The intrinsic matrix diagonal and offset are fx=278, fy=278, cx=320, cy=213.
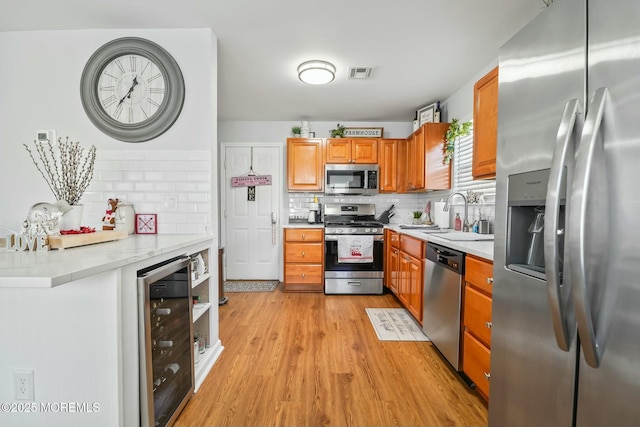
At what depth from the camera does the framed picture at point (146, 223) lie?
81.5 inches

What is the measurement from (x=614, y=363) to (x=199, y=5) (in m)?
2.53

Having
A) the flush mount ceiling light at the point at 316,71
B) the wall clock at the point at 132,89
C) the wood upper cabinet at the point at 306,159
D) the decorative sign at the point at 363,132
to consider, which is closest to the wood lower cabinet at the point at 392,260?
the wood upper cabinet at the point at 306,159

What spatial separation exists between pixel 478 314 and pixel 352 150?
2.77 m

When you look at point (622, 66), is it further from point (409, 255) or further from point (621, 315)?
point (409, 255)

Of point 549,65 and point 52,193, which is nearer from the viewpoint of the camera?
point 549,65

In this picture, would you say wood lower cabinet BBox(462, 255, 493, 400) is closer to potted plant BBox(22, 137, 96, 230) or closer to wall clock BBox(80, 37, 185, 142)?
wall clock BBox(80, 37, 185, 142)

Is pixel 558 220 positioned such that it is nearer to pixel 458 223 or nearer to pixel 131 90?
pixel 458 223

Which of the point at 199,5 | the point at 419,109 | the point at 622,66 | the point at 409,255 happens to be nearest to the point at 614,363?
the point at 622,66

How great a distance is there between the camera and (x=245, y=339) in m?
2.38

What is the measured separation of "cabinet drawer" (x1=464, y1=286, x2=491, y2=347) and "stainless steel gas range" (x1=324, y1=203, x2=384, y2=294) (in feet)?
6.06

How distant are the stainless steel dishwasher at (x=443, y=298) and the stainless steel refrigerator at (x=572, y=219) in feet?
2.48

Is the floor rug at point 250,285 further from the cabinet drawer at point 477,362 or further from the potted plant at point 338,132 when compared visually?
the cabinet drawer at point 477,362

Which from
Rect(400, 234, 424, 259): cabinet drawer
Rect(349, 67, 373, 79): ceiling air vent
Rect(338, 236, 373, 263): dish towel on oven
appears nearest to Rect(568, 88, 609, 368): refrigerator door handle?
Rect(400, 234, 424, 259): cabinet drawer

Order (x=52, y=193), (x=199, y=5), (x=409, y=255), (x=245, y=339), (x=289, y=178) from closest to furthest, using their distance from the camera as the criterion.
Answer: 1. (x=199, y=5)
2. (x=52, y=193)
3. (x=245, y=339)
4. (x=409, y=255)
5. (x=289, y=178)
